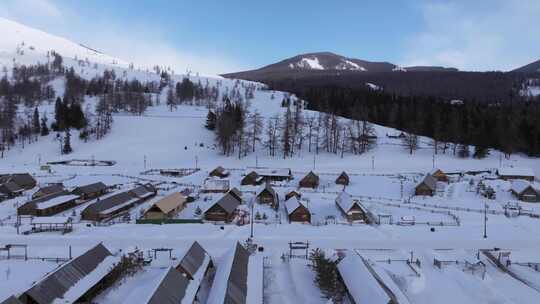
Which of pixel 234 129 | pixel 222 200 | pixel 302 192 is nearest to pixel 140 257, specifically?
pixel 222 200

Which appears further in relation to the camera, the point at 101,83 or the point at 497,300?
the point at 101,83

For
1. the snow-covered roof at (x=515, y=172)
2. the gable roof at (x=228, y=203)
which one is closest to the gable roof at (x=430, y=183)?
the snow-covered roof at (x=515, y=172)

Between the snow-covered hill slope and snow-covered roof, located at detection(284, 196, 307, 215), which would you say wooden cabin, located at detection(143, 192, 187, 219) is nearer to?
snow-covered roof, located at detection(284, 196, 307, 215)

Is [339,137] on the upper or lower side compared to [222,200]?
upper

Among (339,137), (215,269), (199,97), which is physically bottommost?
(215,269)

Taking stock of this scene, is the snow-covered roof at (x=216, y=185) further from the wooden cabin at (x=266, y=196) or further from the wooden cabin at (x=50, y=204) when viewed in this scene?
the wooden cabin at (x=50, y=204)

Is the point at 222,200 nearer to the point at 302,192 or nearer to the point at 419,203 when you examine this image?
the point at 302,192
